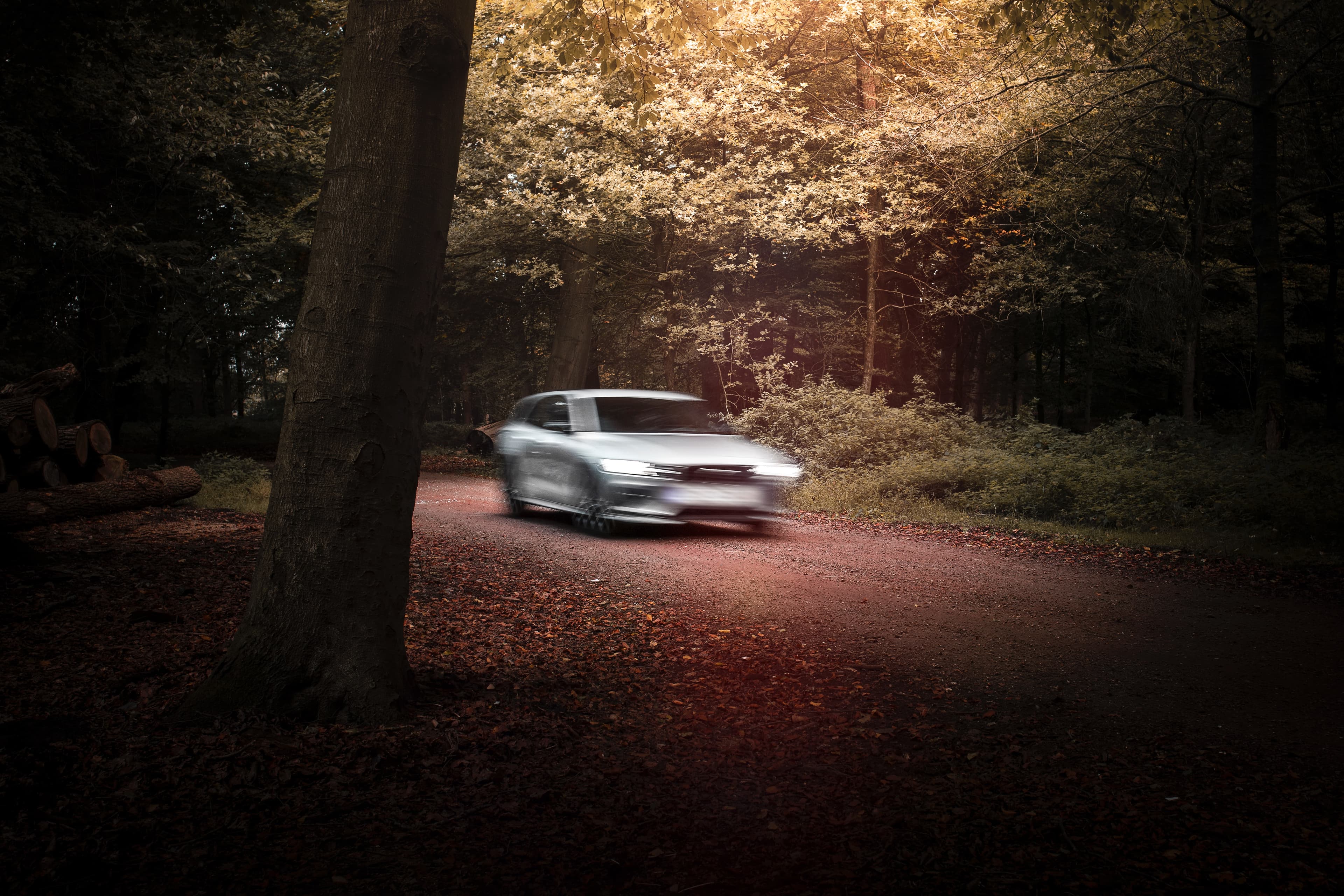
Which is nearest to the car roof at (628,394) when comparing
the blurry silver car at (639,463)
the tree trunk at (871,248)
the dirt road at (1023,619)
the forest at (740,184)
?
the blurry silver car at (639,463)

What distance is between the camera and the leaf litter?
2.98m

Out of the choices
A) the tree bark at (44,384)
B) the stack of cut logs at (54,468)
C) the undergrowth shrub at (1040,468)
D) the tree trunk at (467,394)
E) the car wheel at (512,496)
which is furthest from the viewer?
the tree trunk at (467,394)

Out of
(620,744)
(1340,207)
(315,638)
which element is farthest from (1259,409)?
(1340,207)

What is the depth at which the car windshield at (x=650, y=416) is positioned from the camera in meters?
11.5

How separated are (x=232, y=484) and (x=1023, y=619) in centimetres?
1246

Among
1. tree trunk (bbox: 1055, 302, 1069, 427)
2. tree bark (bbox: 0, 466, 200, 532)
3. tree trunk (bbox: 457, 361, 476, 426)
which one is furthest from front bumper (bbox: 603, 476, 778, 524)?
tree trunk (bbox: 1055, 302, 1069, 427)

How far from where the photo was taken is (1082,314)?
1350 inches

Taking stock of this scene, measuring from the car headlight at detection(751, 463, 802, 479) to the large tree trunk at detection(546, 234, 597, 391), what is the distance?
11880 mm

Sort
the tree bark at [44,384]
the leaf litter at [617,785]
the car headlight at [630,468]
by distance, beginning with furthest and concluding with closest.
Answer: the car headlight at [630,468], the tree bark at [44,384], the leaf litter at [617,785]

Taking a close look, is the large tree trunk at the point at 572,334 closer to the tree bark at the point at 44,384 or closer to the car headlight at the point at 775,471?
the car headlight at the point at 775,471

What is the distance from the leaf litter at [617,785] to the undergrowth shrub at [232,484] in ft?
23.0

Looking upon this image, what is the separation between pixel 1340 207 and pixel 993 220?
12003 millimetres

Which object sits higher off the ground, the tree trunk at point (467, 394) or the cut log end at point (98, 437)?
the tree trunk at point (467, 394)

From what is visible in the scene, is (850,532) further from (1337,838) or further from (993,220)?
(993,220)
